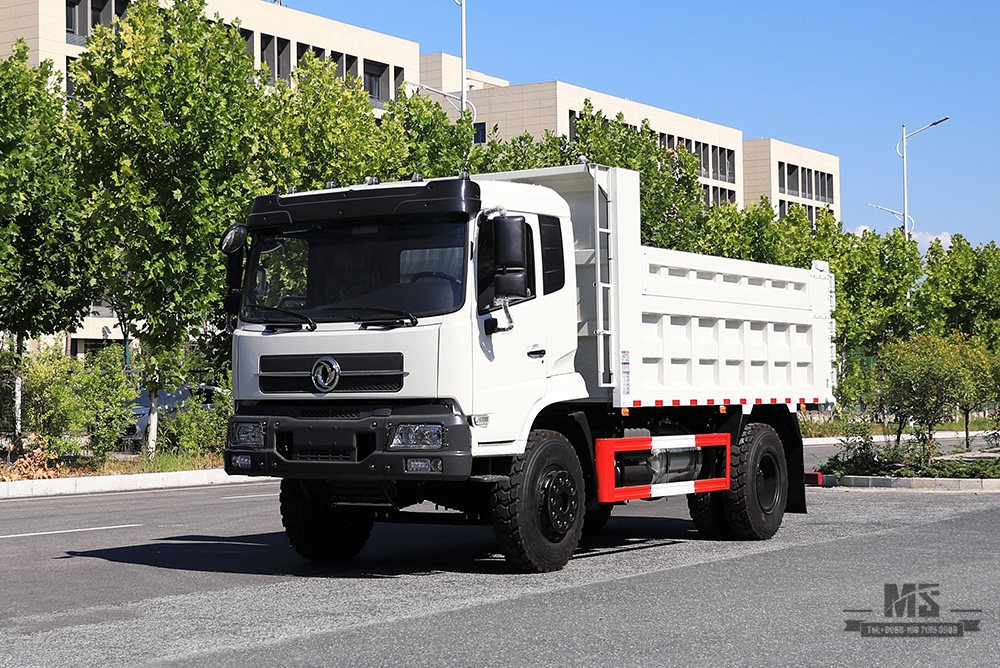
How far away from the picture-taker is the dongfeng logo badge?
10547mm

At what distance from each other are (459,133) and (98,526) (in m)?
25.6

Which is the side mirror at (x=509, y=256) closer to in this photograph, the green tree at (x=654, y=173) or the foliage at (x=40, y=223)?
the foliage at (x=40, y=223)

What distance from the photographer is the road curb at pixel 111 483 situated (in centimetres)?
2175

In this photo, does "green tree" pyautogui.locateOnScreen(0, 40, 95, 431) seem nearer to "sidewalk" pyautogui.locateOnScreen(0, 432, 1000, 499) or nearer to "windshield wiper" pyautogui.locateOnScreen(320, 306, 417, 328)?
"sidewalk" pyautogui.locateOnScreen(0, 432, 1000, 499)

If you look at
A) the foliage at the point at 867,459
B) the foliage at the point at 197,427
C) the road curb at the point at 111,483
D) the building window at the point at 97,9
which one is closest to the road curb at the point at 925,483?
the foliage at the point at 867,459

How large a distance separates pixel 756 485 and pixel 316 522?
4515mm

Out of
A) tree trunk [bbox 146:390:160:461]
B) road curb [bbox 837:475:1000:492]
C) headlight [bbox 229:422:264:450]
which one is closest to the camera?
headlight [bbox 229:422:264:450]

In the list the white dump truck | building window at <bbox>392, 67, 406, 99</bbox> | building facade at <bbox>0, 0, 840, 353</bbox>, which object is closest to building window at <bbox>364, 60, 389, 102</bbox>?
building facade at <bbox>0, 0, 840, 353</bbox>

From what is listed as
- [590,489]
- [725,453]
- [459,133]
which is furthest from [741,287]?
[459,133]

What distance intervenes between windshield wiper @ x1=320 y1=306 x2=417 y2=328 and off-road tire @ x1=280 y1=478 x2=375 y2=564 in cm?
184

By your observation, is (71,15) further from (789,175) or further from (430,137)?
(789,175)

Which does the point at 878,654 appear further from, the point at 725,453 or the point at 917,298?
the point at 917,298

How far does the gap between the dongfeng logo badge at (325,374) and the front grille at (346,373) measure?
0.08 feet
